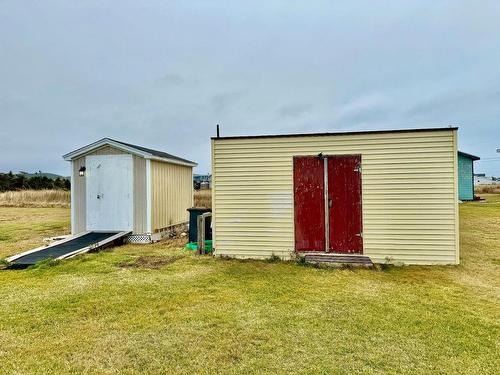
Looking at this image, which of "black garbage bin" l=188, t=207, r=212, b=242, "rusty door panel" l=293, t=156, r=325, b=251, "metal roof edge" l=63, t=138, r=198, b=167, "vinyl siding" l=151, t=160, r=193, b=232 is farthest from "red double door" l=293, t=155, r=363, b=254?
"vinyl siding" l=151, t=160, r=193, b=232

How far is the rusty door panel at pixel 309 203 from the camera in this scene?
255 inches

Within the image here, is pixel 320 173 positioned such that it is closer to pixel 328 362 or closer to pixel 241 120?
pixel 328 362

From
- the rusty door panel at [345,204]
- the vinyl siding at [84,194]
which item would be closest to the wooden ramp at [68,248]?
the vinyl siding at [84,194]

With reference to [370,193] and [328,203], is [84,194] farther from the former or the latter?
[370,193]

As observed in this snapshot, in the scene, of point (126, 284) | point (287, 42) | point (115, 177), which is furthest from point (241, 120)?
point (126, 284)

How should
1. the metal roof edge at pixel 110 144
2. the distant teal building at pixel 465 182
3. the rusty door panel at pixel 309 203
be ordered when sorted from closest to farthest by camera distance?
the rusty door panel at pixel 309 203
the metal roof edge at pixel 110 144
the distant teal building at pixel 465 182

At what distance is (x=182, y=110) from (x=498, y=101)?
85.4ft

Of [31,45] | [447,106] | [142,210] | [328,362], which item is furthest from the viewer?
[447,106]

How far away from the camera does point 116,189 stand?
9062mm

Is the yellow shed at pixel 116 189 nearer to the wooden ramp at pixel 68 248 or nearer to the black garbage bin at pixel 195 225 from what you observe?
the wooden ramp at pixel 68 248

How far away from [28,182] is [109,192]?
35268 mm

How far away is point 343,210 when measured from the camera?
641 centimetres

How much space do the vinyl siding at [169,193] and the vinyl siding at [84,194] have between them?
0.28 meters

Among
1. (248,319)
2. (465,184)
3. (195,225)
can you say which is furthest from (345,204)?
(465,184)
